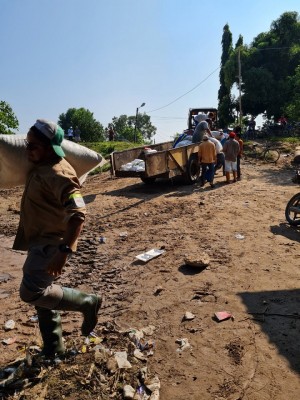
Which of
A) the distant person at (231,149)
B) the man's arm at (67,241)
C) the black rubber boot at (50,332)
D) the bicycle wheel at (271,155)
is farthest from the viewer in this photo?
the bicycle wheel at (271,155)

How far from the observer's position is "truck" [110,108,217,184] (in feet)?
28.9

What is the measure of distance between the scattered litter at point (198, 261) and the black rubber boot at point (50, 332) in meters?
2.12

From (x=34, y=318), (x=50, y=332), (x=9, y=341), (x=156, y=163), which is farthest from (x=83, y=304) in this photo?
(x=156, y=163)

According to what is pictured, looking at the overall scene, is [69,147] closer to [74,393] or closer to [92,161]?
[92,161]

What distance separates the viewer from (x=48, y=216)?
7.58 feet

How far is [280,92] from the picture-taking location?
24406 mm

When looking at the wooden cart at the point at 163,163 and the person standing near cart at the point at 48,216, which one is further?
the wooden cart at the point at 163,163

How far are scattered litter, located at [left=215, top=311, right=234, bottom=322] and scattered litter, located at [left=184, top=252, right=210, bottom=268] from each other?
1.06 meters

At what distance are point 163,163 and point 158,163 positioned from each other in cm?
17

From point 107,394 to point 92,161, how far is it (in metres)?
1.81

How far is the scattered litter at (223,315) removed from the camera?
3227mm

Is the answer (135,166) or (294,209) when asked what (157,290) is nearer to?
(294,209)

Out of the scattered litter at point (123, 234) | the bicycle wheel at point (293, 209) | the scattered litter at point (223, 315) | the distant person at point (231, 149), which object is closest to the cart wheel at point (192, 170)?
the distant person at point (231, 149)

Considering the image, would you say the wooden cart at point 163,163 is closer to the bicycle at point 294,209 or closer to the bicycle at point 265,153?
the bicycle at point 294,209
